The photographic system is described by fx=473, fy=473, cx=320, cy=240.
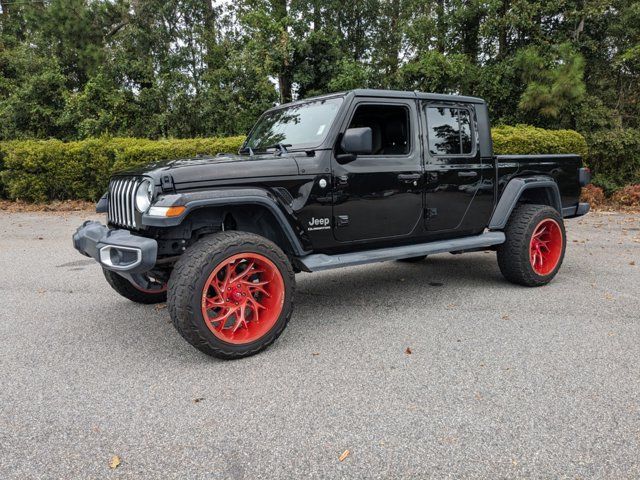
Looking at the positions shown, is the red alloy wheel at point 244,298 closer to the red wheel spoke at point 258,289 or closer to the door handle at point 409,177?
the red wheel spoke at point 258,289

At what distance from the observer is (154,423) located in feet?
7.97

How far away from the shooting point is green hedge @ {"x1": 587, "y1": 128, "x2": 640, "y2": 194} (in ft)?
37.6

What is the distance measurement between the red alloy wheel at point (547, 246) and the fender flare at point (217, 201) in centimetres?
282

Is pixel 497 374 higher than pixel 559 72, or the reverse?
pixel 559 72

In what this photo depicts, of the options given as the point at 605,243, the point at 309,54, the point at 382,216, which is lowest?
the point at 605,243

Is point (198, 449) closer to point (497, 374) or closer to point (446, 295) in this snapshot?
point (497, 374)

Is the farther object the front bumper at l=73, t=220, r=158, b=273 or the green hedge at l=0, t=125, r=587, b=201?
the green hedge at l=0, t=125, r=587, b=201

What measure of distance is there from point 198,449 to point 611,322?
3287mm

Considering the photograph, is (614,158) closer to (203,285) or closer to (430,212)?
(430,212)

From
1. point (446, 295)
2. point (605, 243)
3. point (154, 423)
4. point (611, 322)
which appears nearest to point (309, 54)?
point (605, 243)

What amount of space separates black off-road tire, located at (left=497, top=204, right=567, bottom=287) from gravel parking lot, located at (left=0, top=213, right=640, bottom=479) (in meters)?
0.14

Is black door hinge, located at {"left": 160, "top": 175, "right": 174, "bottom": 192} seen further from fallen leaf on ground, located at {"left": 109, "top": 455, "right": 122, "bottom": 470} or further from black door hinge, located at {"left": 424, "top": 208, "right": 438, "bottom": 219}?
black door hinge, located at {"left": 424, "top": 208, "right": 438, "bottom": 219}

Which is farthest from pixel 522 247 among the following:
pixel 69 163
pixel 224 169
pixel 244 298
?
pixel 69 163

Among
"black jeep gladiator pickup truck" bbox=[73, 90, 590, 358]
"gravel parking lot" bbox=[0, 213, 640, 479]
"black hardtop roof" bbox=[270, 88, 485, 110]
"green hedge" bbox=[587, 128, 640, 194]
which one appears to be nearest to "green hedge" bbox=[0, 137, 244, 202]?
"gravel parking lot" bbox=[0, 213, 640, 479]
